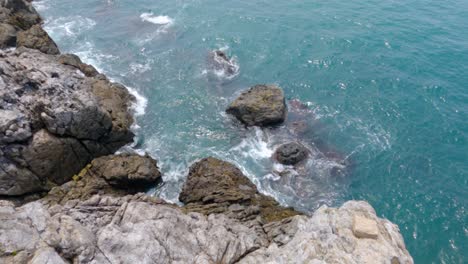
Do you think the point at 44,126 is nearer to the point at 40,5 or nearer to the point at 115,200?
the point at 115,200

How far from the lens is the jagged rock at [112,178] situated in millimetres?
36128

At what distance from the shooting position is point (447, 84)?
56.8 m

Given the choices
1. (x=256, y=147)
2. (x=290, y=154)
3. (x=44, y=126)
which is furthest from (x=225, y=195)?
(x=44, y=126)

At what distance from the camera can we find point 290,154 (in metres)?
45.0

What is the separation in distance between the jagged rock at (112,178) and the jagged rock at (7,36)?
2831 cm

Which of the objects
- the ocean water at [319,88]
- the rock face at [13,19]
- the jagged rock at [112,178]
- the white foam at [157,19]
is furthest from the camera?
the white foam at [157,19]

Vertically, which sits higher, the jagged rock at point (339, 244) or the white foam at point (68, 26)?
the jagged rock at point (339, 244)

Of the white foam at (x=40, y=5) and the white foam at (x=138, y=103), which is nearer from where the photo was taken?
the white foam at (x=138, y=103)

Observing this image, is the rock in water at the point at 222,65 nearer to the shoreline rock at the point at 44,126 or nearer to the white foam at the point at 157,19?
the white foam at the point at 157,19

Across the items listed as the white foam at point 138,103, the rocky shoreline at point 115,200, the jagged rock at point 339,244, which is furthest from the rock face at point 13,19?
the jagged rock at point 339,244

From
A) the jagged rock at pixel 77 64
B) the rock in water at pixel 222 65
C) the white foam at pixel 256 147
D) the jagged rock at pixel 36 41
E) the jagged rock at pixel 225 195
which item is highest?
the jagged rock at pixel 36 41

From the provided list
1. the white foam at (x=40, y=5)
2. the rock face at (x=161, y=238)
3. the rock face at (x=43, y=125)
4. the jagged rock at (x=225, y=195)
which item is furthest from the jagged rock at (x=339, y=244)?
the white foam at (x=40, y=5)

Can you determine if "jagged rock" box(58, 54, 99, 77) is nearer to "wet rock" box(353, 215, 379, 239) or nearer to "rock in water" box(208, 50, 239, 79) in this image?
"rock in water" box(208, 50, 239, 79)

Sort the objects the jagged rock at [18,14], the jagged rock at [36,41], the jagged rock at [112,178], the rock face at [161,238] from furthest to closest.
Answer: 1. the jagged rock at [18,14]
2. the jagged rock at [36,41]
3. the jagged rock at [112,178]
4. the rock face at [161,238]
